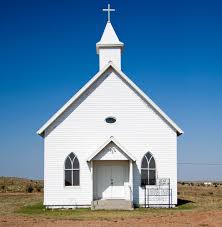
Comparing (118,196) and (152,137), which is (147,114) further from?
(118,196)

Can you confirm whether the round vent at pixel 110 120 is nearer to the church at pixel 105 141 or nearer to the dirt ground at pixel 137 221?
the church at pixel 105 141

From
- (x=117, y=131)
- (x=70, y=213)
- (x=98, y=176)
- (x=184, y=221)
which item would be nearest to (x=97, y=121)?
(x=117, y=131)

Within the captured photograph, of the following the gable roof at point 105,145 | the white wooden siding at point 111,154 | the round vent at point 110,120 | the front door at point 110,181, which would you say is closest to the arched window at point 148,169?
the front door at point 110,181

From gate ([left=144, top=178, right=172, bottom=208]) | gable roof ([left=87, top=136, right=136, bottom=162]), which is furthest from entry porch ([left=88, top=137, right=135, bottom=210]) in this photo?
gate ([left=144, top=178, right=172, bottom=208])

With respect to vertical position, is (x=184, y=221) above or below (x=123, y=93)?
below

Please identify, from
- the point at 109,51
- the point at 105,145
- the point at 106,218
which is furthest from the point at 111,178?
the point at 109,51

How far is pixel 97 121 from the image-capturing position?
1148 inches

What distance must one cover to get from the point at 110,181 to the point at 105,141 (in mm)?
2427

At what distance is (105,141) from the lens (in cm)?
2886

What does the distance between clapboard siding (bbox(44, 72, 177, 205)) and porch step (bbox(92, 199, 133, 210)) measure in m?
1.11

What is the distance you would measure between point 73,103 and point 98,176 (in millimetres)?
4409

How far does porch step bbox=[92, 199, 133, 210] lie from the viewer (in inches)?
1078

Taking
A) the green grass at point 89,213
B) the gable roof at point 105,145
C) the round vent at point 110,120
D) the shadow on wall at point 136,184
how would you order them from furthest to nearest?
the round vent at point 110,120
the shadow on wall at point 136,184
the gable roof at point 105,145
the green grass at point 89,213

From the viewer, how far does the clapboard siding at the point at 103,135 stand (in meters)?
28.7
